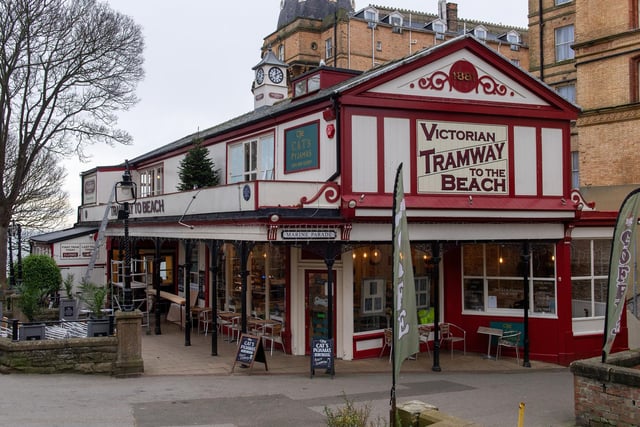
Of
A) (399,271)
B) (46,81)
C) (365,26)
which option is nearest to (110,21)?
(46,81)

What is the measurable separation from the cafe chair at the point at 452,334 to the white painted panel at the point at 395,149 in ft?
14.6

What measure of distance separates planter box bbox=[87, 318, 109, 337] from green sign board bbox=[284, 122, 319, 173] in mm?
6204

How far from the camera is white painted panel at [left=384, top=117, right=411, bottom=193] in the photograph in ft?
51.3

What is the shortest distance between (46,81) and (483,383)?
21773mm

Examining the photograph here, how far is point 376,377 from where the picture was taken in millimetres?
14516

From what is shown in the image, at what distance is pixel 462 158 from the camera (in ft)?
54.2

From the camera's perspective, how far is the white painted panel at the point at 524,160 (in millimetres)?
17141

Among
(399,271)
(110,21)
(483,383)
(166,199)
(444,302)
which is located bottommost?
(483,383)

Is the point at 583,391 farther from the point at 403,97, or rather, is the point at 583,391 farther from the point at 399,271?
the point at 403,97

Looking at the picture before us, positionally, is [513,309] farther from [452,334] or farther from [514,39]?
[514,39]

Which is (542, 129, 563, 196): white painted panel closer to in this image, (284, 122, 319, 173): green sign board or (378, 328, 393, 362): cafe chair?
(378, 328, 393, 362): cafe chair

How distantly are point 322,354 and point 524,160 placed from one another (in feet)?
25.5

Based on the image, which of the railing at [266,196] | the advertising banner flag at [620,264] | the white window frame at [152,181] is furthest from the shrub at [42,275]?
the advertising banner flag at [620,264]

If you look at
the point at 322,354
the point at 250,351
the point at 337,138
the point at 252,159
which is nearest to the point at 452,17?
the point at 252,159
